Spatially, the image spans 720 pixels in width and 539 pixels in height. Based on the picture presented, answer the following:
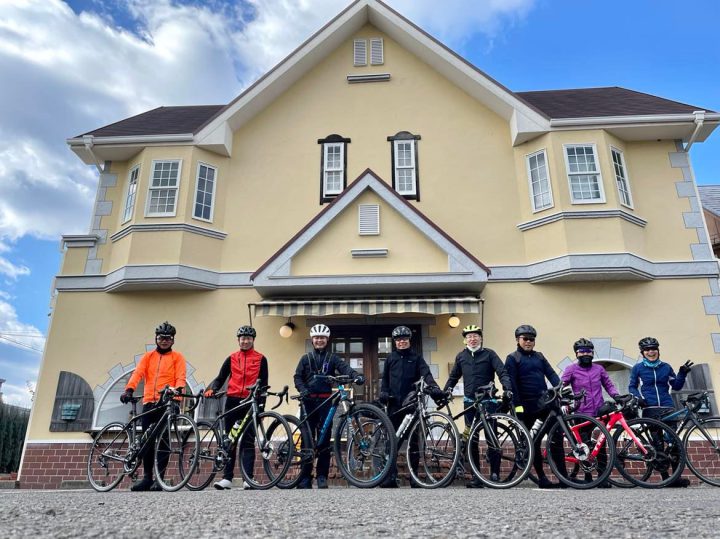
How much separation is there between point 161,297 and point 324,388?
5.92 m

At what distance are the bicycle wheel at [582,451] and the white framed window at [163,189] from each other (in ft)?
29.1

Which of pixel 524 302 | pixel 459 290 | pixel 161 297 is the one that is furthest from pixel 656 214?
pixel 161 297

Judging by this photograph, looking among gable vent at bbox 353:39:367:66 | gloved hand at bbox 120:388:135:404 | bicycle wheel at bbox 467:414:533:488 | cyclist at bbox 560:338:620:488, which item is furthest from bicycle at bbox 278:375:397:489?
gable vent at bbox 353:39:367:66

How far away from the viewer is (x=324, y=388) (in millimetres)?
6672

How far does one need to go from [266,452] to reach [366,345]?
488 cm

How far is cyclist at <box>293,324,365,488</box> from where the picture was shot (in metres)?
6.35

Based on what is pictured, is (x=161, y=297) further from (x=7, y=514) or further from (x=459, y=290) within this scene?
(x=7, y=514)

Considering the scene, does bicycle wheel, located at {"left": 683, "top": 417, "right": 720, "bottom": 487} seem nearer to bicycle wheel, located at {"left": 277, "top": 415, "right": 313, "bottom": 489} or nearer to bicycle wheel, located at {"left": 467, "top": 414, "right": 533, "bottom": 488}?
bicycle wheel, located at {"left": 467, "top": 414, "right": 533, "bottom": 488}

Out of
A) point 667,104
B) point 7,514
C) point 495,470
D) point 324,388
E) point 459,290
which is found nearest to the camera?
point 7,514

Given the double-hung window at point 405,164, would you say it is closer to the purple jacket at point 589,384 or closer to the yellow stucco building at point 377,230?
the yellow stucco building at point 377,230

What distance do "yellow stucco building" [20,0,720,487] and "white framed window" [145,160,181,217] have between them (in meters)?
0.04

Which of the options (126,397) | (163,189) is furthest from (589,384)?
(163,189)

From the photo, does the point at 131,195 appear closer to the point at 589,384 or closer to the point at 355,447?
the point at 355,447

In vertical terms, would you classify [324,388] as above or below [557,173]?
below
